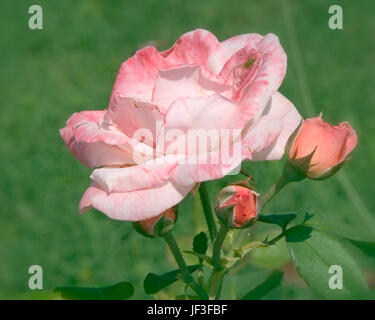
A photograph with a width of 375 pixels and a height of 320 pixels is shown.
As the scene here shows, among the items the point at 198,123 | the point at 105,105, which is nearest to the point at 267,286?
the point at 198,123

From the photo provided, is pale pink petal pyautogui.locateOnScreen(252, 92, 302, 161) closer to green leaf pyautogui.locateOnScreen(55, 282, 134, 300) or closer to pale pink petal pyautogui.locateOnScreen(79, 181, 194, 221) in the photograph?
pale pink petal pyautogui.locateOnScreen(79, 181, 194, 221)

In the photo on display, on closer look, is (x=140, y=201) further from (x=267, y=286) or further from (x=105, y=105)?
(x=105, y=105)

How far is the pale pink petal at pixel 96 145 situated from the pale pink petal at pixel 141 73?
0.05 m

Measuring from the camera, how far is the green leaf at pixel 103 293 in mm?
652

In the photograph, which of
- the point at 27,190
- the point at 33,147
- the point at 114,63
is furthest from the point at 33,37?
the point at 27,190

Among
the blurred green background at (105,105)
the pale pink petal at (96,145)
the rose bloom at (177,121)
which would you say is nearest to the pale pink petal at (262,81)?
the rose bloom at (177,121)

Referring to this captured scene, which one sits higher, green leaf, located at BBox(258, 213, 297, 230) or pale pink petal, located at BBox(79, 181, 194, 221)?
pale pink petal, located at BBox(79, 181, 194, 221)

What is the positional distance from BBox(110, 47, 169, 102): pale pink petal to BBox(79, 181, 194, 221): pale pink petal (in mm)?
114

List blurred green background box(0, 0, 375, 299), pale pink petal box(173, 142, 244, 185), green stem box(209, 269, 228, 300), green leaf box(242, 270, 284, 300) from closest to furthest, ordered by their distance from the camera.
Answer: pale pink petal box(173, 142, 244, 185), green stem box(209, 269, 228, 300), green leaf box(242, 270, 284, 300), blurred green background box(0, 0, 375, 299)

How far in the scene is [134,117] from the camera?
575mm

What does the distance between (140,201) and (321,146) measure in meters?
0.18

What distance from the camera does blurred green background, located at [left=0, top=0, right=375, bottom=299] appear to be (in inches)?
63.0

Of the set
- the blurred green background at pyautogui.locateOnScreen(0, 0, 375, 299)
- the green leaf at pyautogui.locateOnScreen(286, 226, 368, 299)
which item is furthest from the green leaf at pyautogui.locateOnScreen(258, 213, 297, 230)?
the blurred green background at pyautogui.locateOnScreen(0, 0, 375, 299)

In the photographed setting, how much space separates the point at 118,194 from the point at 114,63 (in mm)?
1891
